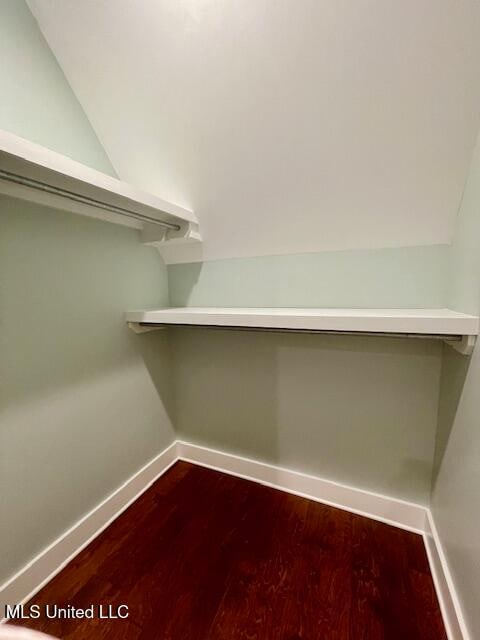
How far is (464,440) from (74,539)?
1598 millimetres

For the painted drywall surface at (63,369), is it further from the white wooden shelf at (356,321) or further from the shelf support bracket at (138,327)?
the white wooden shelf at (356,321)

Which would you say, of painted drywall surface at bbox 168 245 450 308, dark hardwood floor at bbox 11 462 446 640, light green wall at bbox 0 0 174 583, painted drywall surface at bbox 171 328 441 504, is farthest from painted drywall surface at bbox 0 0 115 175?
dark hardwood floor at bbox 11 462 446 640

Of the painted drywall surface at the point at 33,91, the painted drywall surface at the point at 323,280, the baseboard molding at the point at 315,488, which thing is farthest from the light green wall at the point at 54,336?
the baseboard molding at the point at 315,488

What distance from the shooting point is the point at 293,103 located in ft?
3.05

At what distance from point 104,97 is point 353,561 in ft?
7.23

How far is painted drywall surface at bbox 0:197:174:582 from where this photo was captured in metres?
0.96

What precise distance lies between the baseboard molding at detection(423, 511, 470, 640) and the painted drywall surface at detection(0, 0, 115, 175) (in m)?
2.19

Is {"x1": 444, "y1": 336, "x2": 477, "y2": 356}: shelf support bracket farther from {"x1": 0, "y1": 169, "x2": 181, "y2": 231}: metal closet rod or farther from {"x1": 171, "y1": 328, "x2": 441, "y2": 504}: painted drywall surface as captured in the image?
{"x1": 0, "y1": 169, "x2": 181, "y2": 231}: metal closet rod

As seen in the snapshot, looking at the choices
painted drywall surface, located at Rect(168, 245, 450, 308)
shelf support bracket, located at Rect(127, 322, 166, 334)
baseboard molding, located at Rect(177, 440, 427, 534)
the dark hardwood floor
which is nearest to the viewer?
the dark hardwood floor

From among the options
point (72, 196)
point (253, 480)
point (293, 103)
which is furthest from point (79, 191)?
point (253, 480)

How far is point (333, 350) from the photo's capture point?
4.35 feet

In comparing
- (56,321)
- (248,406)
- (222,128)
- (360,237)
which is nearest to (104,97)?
(222,128)

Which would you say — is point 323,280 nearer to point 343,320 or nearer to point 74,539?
point 343,320

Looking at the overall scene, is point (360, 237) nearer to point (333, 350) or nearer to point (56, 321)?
point (333, 350)
